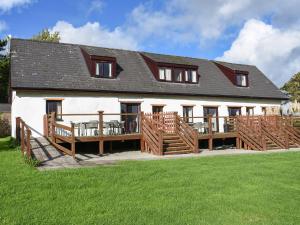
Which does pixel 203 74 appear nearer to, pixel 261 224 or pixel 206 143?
pixel 206 143

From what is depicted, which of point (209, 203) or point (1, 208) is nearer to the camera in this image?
point (1, 208)

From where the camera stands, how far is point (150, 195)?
28.1 feet

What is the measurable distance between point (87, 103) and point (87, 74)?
2.11 meters

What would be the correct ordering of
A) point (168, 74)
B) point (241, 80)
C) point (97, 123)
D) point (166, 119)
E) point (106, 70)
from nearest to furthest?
1. point (97, 123)
2. point (166, 119)
3. point (106, 70)
4. point (168, 74)
5. point (241, 80)

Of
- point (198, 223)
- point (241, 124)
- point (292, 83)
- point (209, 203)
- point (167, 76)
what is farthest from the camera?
point (292, 83)

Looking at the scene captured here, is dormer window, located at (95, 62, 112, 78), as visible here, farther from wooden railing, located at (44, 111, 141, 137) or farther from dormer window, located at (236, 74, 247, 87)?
dormer window, located at (236, 74, 247, 87)

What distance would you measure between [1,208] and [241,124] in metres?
16.7

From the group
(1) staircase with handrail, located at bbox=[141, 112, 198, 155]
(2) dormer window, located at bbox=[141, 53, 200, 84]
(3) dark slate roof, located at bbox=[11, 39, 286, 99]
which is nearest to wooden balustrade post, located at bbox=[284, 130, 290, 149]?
(1) staircase with handrail, located at bbox=[141, 112, 198, 155]

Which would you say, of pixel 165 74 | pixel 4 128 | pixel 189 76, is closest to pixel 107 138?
pixel 165 74

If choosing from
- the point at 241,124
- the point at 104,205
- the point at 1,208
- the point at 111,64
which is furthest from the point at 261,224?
the point at 111,64

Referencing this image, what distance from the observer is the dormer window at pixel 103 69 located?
22.8 m

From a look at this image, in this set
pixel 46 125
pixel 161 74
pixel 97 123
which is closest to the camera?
pixel 97 123

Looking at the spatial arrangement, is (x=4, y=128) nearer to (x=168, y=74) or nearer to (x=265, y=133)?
(x=168, y=74)

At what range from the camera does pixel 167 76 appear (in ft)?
84.7
